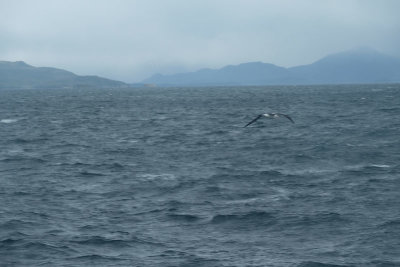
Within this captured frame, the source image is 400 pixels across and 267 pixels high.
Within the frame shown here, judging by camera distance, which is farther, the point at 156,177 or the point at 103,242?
the point at 156,177

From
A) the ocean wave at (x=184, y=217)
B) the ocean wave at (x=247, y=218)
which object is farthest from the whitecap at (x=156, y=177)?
the ocean wave at (x=247, y=218)

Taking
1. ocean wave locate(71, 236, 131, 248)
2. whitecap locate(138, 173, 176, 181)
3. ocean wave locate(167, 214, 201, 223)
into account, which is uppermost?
whitecap locate(138, 173, 176, 181)

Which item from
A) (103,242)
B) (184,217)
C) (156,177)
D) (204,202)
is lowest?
(103,242)

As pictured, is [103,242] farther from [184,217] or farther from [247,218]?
[247,218]

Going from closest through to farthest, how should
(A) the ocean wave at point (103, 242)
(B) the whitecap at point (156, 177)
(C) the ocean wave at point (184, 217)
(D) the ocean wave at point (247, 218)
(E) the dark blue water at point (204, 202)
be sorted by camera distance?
(E) the dark blue water at point (204, 202)
(A) the ocean wave at point (103, 242)
(D) the ocean wave at point (247, 218)
(C) the ocean wave at point (184, 217)
(B) the whitecap at point (156, 177)

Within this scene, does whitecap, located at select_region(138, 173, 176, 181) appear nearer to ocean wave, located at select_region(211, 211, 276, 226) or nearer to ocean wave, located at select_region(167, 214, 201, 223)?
ocean wave, located at select_region(167, 214, 201, 223)

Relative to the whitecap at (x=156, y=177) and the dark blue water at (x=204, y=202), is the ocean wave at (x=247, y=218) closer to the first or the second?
the dark blue water at (x=204, y=202)

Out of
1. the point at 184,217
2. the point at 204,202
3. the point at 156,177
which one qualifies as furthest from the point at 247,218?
the point at 156,177

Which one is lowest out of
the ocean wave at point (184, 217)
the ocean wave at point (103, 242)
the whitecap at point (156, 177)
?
the ocean wave at point (103, 242)

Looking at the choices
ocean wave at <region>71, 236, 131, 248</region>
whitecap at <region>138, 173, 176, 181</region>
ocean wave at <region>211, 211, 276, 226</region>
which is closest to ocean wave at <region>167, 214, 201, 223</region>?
ocean wave at <region>211, 211, 276, 226</region>

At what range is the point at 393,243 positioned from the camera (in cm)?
2647

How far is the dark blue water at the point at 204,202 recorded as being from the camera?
25.7 metres

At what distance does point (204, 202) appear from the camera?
34188 mm

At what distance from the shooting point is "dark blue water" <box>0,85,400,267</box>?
2573cm
